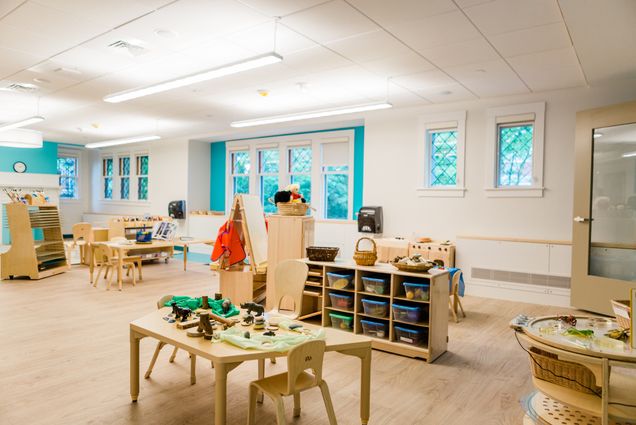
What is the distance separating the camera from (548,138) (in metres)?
6.48

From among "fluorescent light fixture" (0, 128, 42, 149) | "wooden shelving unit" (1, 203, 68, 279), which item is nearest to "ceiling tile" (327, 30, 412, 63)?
"wooden shelving unit" (1, 203, 68, 279)

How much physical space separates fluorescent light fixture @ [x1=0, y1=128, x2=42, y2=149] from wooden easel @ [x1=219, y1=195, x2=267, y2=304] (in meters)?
7.64

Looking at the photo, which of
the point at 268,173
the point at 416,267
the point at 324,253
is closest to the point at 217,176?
the point at 268,173

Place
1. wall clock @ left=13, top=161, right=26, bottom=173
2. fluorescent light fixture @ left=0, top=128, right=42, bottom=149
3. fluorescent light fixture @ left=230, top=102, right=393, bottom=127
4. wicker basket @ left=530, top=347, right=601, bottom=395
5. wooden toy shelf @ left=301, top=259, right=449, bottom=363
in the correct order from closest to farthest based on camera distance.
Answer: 1. wicker basket @ left=530, top=347, right=601, bottom=395
2. wooden toy shelf @ left=301, top=259, right=449, bottom=363
3. fluorescent light fixture @ left=230, top=102, right=393, bottom=127
4. fluorescent light fixture @ left=0, top=128, right=42, bottom=149
5. wall clock @ left=13, top=161, right=26, bottom=173

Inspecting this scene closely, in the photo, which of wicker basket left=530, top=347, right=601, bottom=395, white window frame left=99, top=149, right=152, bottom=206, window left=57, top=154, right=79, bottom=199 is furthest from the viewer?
window left=57, top=154, right=79, bottom=199

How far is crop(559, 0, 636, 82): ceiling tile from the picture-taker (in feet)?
12.1

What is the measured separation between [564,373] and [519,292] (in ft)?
13.8

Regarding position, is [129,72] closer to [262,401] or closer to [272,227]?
[272,227]

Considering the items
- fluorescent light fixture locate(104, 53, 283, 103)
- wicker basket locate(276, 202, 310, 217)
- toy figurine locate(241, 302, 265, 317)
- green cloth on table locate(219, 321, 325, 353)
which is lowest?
green cloth on table locate(219, 321, 325, 353)

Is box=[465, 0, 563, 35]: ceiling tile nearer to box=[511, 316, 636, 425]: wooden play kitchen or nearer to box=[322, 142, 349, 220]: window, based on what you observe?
box=[511, 316, 636, 425]: wooden play kitchen

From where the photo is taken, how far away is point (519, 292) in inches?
260

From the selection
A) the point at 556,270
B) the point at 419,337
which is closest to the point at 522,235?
the point at 556,270

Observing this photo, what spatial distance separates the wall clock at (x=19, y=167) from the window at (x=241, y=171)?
6.47 metres

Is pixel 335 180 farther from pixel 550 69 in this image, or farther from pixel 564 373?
pixel 564 373
